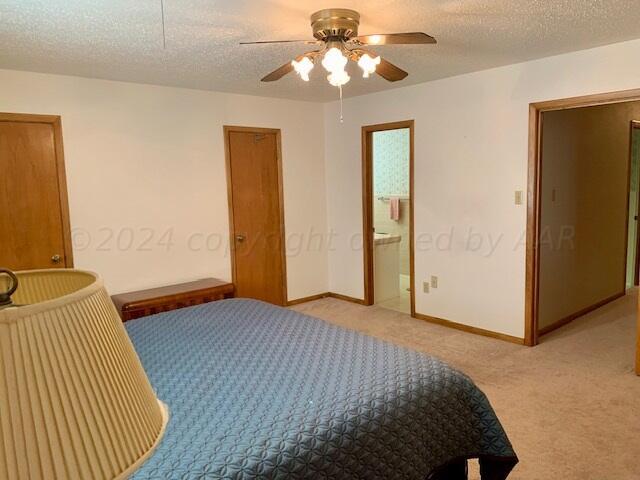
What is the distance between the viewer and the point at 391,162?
271 inches

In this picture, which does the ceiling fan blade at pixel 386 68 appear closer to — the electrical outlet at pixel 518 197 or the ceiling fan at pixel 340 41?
the ceiling fan at pixel 340 41

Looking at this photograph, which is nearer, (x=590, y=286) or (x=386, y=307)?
(x=590, y=286)

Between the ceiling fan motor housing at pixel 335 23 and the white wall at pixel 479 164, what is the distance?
197 centimetres

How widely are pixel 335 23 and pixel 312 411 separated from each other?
6.36 feet

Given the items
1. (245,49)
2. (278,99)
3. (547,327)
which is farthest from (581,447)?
(278,99)

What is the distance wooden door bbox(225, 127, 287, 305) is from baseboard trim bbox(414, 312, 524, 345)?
1.65 meters

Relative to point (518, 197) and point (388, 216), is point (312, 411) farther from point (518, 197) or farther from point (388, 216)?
point (388, 216)

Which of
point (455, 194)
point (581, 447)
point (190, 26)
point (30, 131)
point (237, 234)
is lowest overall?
point (581, 447)

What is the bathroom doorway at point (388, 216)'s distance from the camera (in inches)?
204

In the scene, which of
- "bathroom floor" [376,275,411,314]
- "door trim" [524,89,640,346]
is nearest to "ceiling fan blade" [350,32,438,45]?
"door trim" [524,89,640,346]

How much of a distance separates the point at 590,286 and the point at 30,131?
5.47 m

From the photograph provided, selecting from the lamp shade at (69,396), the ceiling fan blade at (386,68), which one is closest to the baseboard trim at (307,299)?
the ceiling fan blade at (386,68)

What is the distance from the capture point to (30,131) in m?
3.72

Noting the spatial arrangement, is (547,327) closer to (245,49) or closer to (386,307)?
(386,307)
